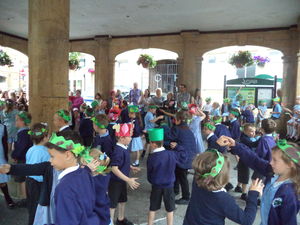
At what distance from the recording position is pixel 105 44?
13.4 meters

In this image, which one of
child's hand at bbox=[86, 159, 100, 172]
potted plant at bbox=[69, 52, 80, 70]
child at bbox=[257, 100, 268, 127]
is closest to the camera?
child's hand at bbox=[86, 159, 100, 172]

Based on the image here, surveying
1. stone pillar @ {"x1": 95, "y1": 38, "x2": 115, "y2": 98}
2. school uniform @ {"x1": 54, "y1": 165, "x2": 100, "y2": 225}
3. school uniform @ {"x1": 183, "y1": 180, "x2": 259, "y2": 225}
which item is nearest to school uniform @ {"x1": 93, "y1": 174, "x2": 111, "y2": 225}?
school uniform @ {"x1": 54, "y1": 165, "x2": 100, "y2": 225}

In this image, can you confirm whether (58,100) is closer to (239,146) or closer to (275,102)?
(239,146)

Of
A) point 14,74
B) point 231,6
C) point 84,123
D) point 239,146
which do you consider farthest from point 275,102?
point 14,74

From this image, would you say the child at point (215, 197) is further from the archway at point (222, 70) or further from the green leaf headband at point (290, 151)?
the archway at point (222, 70)

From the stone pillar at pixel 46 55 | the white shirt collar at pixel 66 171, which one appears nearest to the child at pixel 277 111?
the stone pillar at pixel 46 55

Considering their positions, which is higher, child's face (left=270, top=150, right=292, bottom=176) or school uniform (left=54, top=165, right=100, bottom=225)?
child's face (left=270, top=150, right=292, bottom=176)

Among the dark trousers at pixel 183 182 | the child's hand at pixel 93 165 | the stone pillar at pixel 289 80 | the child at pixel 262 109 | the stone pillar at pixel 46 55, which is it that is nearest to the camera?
the child's hand at pixel 93 165

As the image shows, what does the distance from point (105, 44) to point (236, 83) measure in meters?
6.60

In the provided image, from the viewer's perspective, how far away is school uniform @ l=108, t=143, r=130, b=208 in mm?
3307

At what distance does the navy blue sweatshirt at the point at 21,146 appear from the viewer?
152 inches

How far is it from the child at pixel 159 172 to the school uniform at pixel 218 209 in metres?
1.21

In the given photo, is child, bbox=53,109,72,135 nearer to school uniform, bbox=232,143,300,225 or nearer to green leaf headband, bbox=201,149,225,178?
green leaf headband, bbox=201,149,225,178

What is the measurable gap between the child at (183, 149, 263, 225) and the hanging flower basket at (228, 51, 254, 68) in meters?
10.4
